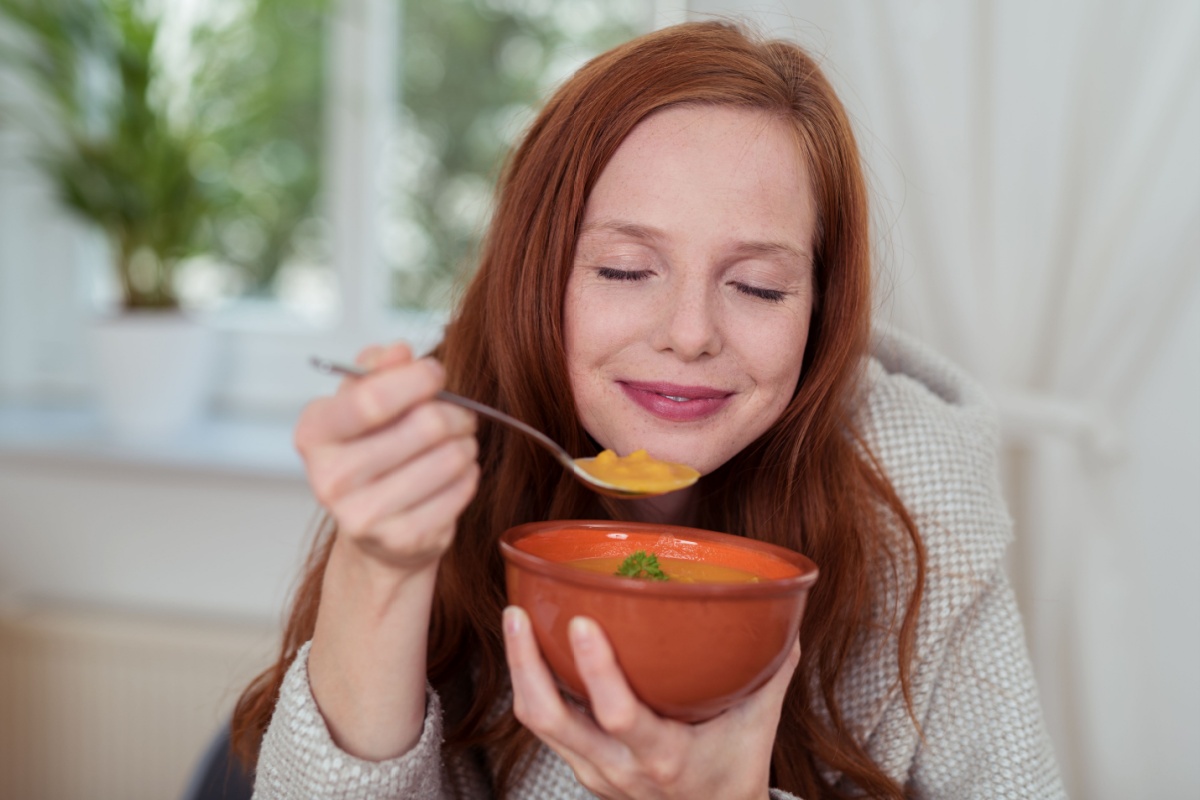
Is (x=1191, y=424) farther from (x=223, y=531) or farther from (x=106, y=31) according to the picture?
(x=106, y=31)

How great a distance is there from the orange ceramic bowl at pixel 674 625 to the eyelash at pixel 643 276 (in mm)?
328

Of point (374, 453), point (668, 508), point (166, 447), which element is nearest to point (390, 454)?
point (374, 453)

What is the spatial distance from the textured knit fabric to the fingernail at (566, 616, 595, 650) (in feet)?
1.46

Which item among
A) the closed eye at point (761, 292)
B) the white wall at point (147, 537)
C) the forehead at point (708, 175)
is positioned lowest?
the white wall at point (147, 537)

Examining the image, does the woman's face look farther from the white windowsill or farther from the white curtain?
the white windowsill

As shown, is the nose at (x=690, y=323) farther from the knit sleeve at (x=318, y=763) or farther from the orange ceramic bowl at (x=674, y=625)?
the knit sleeve at (x=318, y=763)

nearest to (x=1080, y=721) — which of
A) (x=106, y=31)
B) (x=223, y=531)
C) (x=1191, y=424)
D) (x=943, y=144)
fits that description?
(x=1191, y=424)

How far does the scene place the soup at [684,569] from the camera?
87 cm

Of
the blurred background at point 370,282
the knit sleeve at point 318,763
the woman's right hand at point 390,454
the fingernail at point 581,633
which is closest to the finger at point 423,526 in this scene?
the woman's right hand at point 390,454

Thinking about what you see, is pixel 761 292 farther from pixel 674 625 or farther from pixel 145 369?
pixel 145 369

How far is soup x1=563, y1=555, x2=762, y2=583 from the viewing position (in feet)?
2.86

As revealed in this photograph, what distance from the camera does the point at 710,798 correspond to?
0.87 metres

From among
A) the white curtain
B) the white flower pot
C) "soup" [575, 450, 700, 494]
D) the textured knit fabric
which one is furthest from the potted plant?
"soup" [575, 450, 700, 494]

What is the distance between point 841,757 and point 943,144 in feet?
3.38
